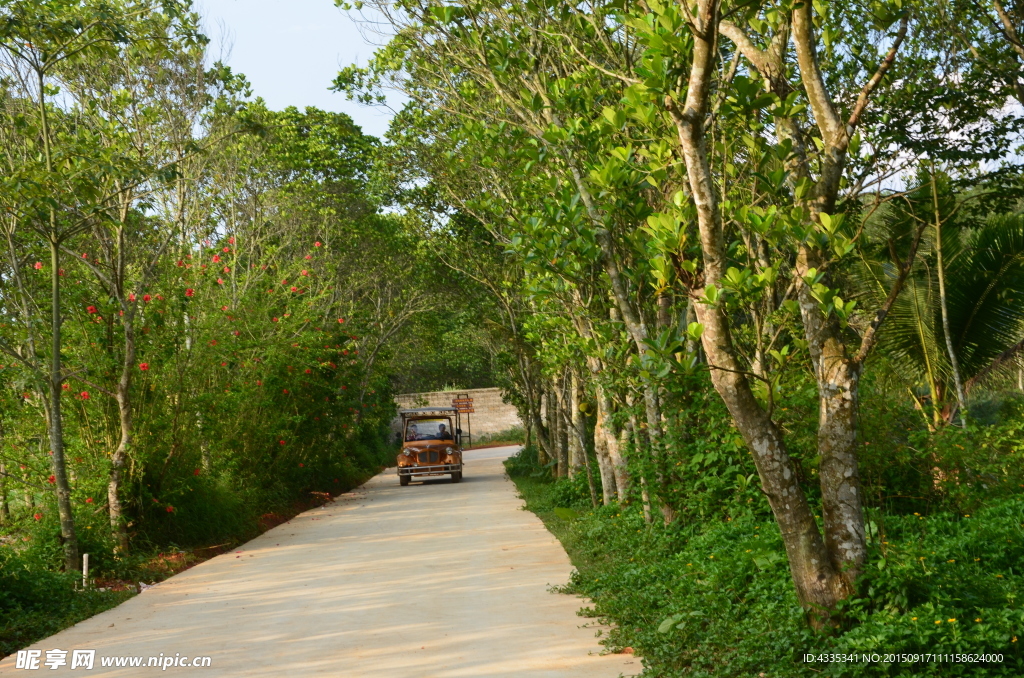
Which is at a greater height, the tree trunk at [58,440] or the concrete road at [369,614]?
the tree trunk at [58,440]

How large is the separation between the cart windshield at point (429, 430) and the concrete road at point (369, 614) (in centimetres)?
1185

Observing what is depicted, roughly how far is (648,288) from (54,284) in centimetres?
668

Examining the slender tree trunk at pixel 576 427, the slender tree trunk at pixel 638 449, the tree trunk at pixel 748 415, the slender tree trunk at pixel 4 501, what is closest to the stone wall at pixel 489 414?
the slender tree trunk at pixel 576 427

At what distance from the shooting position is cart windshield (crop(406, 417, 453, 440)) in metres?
26.7

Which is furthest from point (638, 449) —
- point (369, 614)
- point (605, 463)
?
point (369, 614)

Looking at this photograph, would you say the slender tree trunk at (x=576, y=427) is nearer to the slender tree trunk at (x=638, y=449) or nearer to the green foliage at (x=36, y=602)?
the slender tree trunk at (x=638, y=449)

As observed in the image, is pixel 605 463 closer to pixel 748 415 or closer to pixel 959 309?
pixel 959 309

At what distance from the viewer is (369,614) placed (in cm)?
844

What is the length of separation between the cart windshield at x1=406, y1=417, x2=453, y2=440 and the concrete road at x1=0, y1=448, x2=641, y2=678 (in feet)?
38.9

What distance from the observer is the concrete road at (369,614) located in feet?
21.8

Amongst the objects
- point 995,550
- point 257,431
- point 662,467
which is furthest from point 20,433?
point 995,550

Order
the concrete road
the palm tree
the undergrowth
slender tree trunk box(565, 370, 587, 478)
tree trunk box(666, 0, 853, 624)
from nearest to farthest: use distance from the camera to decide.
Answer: the undergrowth → tree trunk box(666, 0, 853, 624) → the concrete road → the palm tree → slender tree trunk box(565, 370, 587, 478)

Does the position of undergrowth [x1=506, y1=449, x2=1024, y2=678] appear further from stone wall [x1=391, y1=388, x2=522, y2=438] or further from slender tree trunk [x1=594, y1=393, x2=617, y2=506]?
stone wall [x1=391, y1=388, x2=522, y2=438]

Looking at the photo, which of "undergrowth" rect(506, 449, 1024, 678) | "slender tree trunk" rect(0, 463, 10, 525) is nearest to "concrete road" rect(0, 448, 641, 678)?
"undergrowth" rect(506, 449, 1024, 678)
